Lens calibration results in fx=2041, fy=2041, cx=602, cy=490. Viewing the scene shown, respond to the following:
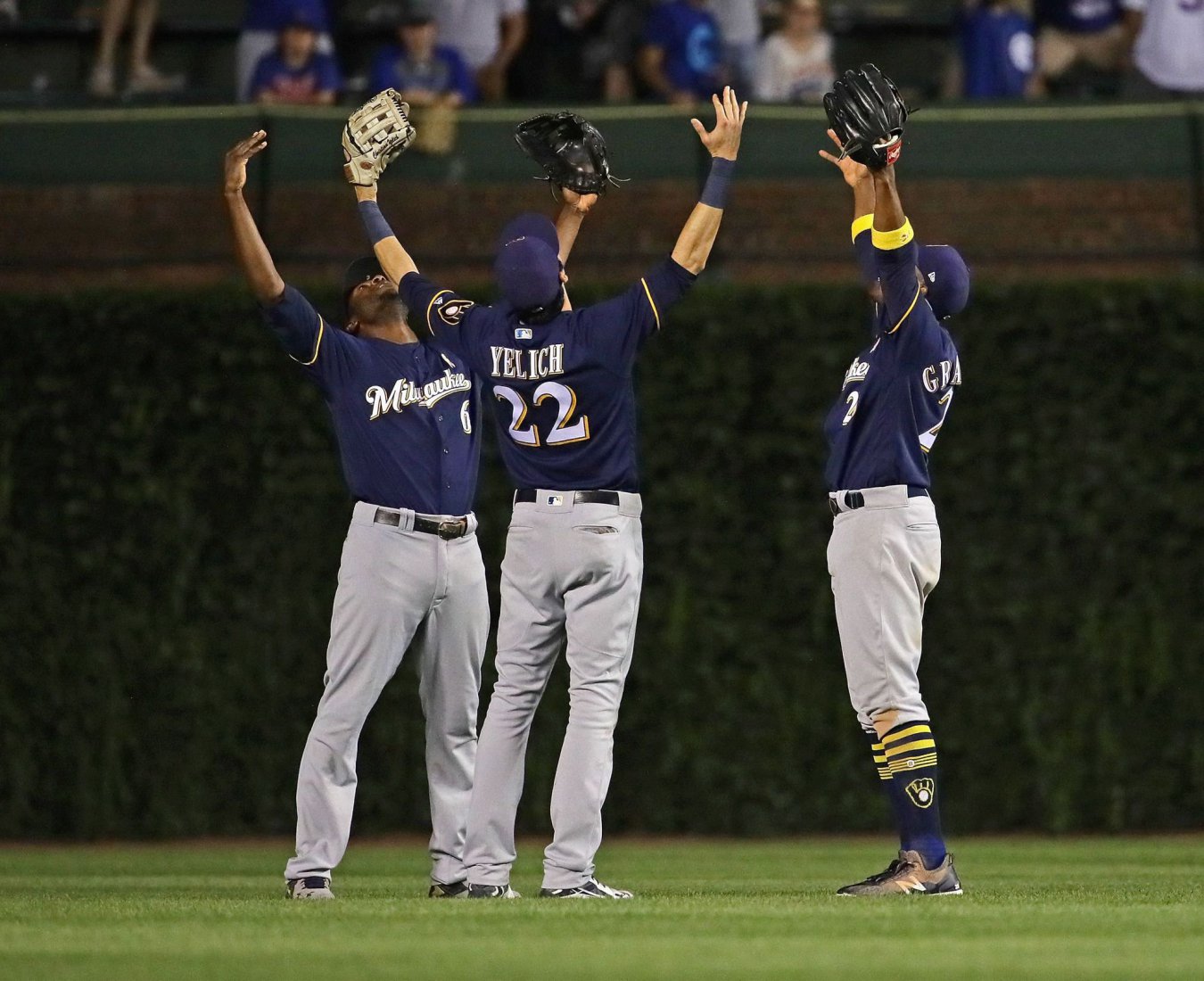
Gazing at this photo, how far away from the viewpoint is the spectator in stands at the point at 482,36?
540 inches

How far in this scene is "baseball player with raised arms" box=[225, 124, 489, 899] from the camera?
7035mm

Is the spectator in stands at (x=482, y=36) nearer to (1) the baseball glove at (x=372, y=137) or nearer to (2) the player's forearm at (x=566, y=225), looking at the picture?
(1) the baseball glove at (x=372, y=137)

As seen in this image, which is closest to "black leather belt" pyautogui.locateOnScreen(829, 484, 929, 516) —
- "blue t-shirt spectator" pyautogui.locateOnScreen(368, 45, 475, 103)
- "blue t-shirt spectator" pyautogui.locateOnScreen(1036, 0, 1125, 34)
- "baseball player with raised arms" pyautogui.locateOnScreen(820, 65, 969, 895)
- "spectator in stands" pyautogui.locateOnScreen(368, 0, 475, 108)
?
"baseball player with raised arms" pyautogui.locateOnScreen(820, 65, 969, 895)

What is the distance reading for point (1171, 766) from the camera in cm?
1116

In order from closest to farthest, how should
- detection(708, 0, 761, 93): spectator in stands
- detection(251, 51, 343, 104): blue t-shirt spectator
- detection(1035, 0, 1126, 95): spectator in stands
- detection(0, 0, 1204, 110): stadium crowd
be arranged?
detection(251, 51, 343, 104): blue t-shirt spectator, detection(0, 0, 1204, 110): stadium crowd, detection(708, 0, 761, 93): spectator in stands, detection(1035, 0, 1126, 95): spectator in stands

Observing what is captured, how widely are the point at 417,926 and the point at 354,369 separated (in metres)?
2.27

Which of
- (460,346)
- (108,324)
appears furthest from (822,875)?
(108,324)

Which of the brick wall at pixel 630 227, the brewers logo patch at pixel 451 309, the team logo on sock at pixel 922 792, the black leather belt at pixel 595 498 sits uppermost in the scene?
the brick wall at pixel 630 227

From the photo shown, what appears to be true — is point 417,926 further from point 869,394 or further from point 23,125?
point 23,125

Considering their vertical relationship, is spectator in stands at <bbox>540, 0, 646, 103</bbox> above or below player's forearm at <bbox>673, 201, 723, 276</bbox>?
above

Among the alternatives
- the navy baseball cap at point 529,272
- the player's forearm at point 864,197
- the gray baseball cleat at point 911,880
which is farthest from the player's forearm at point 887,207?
the gray baseball cleat at point 911,880

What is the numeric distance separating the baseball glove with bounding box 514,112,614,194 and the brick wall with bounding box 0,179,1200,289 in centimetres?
449

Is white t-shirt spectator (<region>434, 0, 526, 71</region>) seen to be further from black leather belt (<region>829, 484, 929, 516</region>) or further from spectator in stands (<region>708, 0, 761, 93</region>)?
black leather belt (<region>829, 484, 929, 516</region>)

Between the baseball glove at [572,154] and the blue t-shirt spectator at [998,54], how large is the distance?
21.8ft
